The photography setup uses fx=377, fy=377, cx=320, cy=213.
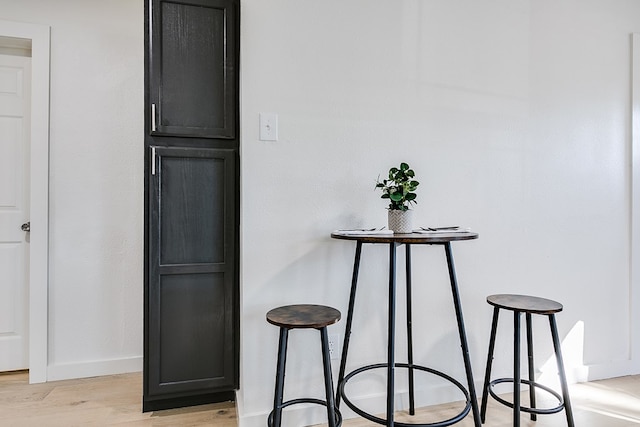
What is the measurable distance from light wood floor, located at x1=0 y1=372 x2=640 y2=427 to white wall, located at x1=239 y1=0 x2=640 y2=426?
0.15 metres

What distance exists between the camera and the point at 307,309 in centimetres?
156

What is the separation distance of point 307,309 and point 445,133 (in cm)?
119

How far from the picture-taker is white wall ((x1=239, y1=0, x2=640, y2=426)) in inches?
69.6

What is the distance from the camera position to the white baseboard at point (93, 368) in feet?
7.52

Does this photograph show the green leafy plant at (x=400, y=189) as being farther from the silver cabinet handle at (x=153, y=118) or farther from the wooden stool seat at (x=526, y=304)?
the silver cabinet handle at (x=153, y=118)

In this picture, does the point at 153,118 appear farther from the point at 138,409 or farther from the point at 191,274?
the point at 138,409

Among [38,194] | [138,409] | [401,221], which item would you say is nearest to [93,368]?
[138,409]

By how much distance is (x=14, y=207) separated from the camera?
2.36 m

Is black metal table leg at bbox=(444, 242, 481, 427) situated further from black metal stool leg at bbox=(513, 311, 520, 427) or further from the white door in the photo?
the white door

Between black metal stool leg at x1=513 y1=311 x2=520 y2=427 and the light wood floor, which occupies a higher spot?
black metal stool leg at x1=513 y1=311 x2=520 y2=427

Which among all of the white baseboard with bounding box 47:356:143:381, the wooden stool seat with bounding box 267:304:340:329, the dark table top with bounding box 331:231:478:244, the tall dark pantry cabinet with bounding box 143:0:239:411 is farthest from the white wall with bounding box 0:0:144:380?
the dark table top with bounding box 331:231:478:244

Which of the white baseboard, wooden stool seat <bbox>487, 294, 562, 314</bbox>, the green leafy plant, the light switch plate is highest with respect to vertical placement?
the light switch plate

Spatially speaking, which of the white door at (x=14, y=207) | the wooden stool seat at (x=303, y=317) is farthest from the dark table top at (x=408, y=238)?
the white door at (x=14, y=207)

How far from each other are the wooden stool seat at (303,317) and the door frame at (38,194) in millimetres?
1683
